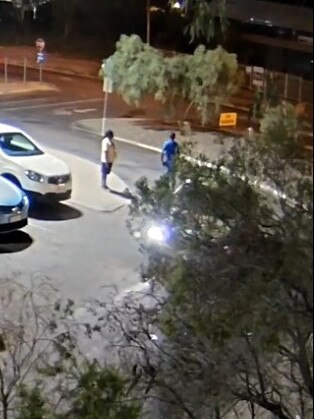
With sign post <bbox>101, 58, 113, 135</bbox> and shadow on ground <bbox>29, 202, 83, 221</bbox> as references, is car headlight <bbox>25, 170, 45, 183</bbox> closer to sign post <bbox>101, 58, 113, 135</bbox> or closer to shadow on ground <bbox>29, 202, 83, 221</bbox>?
shadow on ground <bbox>29, 202, 83, 221</bbox>

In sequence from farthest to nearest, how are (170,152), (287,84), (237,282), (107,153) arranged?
(107,153), (170,152), (237,282), (287,84)

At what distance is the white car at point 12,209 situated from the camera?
14.3 feet

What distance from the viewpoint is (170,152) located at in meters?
3.35

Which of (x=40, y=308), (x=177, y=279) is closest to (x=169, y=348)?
(x=177, y=279)

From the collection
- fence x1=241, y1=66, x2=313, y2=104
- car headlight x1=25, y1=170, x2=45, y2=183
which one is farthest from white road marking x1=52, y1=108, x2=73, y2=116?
fence x1=241, y1=66, x2=313, y2=104

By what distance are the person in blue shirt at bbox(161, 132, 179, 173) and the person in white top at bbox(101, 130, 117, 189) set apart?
66 centimetres

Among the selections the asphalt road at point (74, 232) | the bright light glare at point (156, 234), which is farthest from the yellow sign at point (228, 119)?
the bright light glare at point (156, 234)

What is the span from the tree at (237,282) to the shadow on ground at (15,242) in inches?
52.3

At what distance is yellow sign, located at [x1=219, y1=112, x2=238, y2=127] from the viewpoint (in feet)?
10.8

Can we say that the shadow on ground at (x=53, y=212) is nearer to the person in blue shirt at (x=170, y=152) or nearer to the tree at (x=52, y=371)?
the tree at (x=52, y=371)

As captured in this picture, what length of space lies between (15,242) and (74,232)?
263 millimetres

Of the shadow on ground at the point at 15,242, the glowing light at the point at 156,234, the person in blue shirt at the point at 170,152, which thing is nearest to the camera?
the glowing light at the point at 156,234

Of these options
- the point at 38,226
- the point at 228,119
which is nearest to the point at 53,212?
the point at 38,226

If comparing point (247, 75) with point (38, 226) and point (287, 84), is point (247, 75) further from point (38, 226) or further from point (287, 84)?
point (38, 226)
